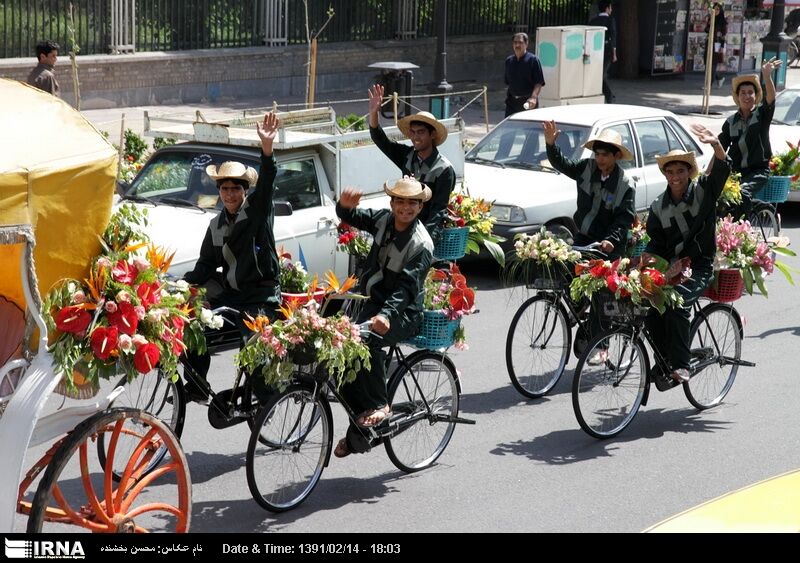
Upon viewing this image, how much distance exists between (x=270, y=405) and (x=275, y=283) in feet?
3.82

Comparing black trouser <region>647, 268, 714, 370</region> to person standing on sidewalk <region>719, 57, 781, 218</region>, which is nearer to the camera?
black trouser <region>647, 268, 714, 370</region>

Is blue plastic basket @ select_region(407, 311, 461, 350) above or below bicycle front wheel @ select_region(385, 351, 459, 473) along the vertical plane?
above

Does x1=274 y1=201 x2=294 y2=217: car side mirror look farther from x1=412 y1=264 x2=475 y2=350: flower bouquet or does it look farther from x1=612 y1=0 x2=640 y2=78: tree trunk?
x1=612 y1=0 x2=640 y2=78: tree trunk

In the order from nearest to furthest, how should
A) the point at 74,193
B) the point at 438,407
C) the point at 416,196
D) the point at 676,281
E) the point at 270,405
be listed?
the point at 74,193 < the point at 270,405 < the point at 416,196 < the point at 438,407 < the point at 676,281

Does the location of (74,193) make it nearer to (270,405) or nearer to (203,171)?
(270,405)

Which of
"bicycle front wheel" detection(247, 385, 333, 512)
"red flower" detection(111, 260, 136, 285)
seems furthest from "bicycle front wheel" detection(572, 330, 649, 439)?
"red flower" detection(111, 260, 136, 285)

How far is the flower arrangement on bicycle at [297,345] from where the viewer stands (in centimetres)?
645

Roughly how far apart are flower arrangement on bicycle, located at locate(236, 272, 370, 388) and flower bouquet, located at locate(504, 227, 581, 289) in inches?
97.5

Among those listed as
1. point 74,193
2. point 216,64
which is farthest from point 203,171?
point 216,64

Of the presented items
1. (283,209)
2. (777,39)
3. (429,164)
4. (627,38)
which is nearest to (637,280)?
(429,164)

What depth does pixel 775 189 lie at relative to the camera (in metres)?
13.0

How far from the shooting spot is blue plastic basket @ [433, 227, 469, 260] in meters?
9.77

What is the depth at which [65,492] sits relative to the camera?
6883mm

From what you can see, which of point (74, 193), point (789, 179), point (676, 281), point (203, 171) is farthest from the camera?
point (789, 179)
